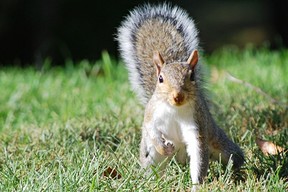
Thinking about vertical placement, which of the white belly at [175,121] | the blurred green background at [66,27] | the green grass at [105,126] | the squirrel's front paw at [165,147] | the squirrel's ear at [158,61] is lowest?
the blurred green background at [66,27]

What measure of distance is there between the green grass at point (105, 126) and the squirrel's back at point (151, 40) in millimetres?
306

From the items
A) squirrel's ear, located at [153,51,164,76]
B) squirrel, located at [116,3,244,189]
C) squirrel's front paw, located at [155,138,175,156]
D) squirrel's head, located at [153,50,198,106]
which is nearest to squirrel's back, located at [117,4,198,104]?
squirrel, located at [116,3,244,189]

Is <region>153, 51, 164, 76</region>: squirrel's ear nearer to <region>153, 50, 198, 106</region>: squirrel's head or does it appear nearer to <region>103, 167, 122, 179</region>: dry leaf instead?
<region>153, 50, 198, 106</region>: squirrel's head

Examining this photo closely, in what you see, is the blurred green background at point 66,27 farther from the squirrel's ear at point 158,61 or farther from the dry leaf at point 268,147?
the squirrel's ear at point 158,61

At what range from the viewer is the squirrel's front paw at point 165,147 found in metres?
2.88

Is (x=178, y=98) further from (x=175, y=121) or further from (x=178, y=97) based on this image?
(x=175, y=121)

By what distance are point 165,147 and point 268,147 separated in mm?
588

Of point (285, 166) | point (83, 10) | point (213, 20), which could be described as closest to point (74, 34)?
point (83, 10)

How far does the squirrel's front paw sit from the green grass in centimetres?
9

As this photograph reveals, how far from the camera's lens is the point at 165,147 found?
2.88m

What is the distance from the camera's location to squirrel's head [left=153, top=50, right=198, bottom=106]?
2781 mm

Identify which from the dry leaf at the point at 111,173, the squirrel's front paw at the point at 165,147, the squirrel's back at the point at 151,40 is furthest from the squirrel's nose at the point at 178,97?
the squirrel's back at the point at 151,40

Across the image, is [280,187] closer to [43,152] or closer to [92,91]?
[43,152]

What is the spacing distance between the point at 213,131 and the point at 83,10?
6.85 metres
